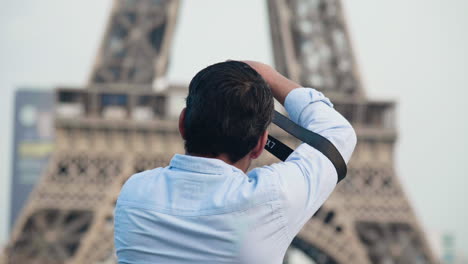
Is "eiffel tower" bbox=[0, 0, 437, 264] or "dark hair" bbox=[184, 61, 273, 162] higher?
"dark hair" bbox=[184, 61, 273, 162]

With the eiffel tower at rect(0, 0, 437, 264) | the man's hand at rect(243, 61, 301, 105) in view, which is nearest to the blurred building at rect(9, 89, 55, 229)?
the eiffel tower at rect(0, 0, 437, 264)

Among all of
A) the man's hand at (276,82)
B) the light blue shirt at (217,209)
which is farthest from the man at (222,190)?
the man's hand at (276,82)

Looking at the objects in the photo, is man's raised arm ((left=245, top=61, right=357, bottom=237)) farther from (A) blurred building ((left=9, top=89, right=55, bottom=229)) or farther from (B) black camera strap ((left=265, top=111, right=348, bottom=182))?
(A) blurred building ((left=9, top=89, right=55, bottom=229))

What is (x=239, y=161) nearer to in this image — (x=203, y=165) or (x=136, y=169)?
(x=203, y=165)

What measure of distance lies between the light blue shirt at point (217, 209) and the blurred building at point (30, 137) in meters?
103

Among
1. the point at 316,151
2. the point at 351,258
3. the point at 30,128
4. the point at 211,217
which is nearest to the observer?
the point at 211,217

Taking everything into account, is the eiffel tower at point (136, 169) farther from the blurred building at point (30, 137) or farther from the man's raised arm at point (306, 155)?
the blurred building at point (30, 137)

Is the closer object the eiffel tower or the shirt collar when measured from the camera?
the shirt collar

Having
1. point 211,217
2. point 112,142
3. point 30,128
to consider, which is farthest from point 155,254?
point 30,128

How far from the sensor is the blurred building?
10425 cm

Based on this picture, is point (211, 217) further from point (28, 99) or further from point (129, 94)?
point (28, 99)

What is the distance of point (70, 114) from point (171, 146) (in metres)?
2.27

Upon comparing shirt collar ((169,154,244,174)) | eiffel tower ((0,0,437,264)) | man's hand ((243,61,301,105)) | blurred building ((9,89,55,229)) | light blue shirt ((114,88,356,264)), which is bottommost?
blurred building ((9,89,55,229))

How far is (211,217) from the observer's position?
190 centimetres
